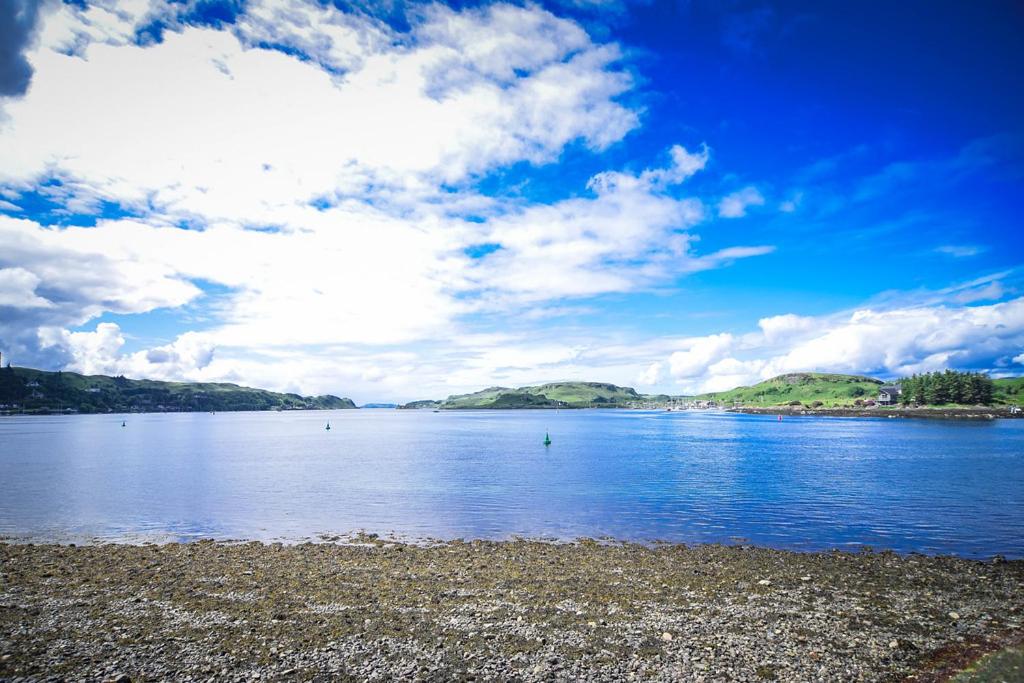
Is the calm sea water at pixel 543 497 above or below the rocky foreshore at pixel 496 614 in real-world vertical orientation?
below

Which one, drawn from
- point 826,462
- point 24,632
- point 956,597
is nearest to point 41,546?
point 24,632

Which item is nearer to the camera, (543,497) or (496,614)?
(496,614)

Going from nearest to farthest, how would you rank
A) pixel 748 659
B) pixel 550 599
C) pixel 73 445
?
pixel 748 659
pixel 550 599
pixel 73 445

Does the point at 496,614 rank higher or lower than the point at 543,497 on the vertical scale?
higher

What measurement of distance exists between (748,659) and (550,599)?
795 centimetres

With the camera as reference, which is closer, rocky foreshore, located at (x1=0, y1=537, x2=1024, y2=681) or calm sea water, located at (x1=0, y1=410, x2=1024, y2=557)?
rocky foreshore, located at (x1=0, y1=537, x2=1024, y2=681)

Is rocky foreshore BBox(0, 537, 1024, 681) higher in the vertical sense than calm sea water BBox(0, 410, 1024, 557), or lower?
higher

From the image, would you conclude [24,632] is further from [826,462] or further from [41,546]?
[826,462]

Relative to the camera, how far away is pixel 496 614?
19.7 metres

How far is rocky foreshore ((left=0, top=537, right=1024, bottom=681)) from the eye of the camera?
15.4 meters

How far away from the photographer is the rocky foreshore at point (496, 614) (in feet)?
50.4

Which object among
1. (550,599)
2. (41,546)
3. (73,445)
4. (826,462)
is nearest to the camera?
(550,599)

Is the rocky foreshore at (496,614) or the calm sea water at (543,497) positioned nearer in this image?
the rocky foreshore at (496,614)

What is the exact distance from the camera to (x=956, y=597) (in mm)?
21797
